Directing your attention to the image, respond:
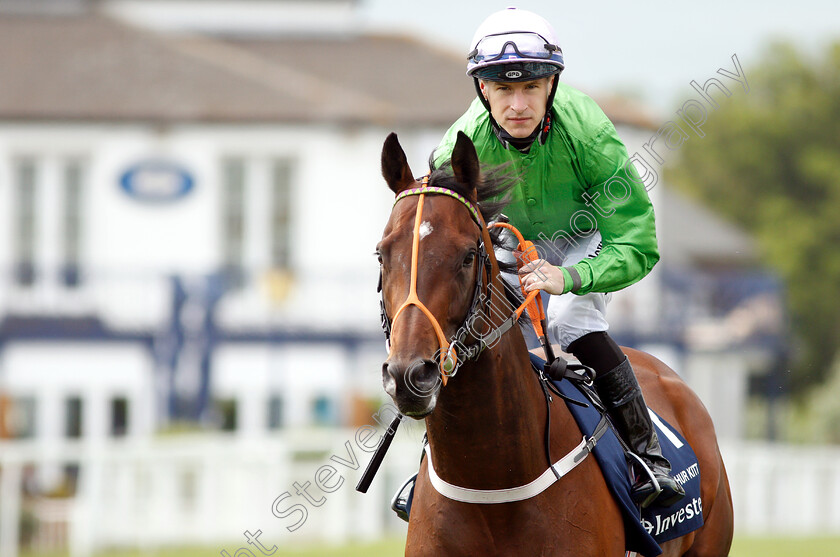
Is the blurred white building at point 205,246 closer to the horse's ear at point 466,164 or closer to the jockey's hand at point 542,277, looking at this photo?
the jockey's hand at point 542,277

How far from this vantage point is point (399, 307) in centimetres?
315

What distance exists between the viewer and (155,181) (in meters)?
19.8

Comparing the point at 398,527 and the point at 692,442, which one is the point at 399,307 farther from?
the point at 398,527

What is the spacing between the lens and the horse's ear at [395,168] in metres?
3.51

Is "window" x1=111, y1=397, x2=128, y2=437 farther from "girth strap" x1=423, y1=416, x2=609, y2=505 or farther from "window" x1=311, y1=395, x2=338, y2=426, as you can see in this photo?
"girth strap" x1=423, y1=416, x2=609, y2=505

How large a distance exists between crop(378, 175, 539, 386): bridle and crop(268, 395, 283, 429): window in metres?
15.6

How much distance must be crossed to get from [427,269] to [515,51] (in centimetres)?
98

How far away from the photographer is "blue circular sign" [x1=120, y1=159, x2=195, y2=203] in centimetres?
1986

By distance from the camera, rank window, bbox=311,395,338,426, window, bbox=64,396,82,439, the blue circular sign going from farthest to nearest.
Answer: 1. the blue circular sign
2. window, bbox=64,396,82,439
3. window, bbox=311,395,338,426

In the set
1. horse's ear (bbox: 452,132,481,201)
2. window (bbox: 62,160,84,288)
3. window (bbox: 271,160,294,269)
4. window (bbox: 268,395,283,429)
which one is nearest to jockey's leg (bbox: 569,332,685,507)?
horse's ear (bbox: 452,132,481,201)

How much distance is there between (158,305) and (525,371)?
16.7 meters

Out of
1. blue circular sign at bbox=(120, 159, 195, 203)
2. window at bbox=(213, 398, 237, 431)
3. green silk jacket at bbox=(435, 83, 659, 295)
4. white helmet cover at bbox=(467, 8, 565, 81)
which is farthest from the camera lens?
blue circular sign at bbox=(120, 159, 195, 203)

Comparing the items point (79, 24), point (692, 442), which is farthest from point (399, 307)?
point (79, 24)

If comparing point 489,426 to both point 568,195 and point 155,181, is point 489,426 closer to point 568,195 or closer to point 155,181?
point 568,195
